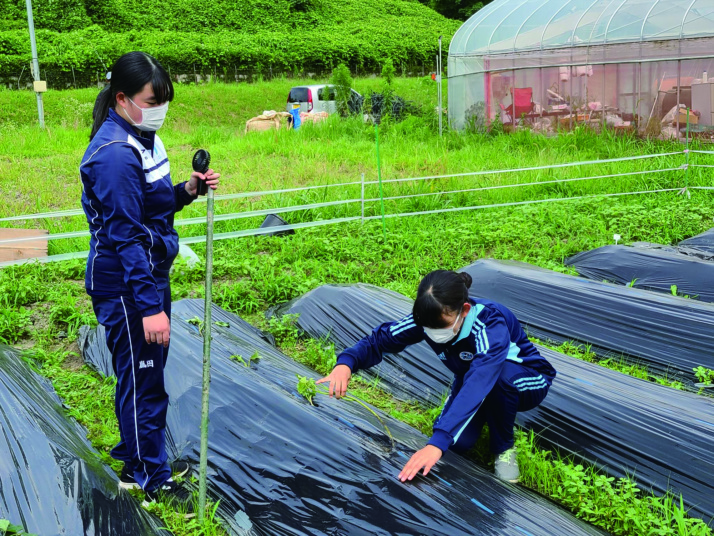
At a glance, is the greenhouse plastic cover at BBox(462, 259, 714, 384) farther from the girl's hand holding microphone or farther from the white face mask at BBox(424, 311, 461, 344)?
the girl's hand holding microphone

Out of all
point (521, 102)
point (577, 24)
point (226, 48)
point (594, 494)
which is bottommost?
point (594, 494)

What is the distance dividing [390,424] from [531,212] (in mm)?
4178

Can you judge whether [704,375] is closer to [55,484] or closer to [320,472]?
[320,472]

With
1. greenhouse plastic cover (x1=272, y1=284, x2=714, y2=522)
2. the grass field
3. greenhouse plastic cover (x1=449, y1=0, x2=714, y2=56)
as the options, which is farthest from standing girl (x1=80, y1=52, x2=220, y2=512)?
greenhouse plastic cover (x1=449, y1=0, x2=714, y2=56)

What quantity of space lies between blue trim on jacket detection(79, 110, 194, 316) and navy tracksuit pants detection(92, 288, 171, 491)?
0.23 feet

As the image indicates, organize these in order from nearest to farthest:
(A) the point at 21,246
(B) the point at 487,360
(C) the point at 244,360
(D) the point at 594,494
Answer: (B) the point at 487,360
(D) the point at 594,494
(C) the point at 244,360
(A) the point at 21,246

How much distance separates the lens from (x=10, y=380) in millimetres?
2795

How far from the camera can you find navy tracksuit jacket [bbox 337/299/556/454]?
7.51 ft

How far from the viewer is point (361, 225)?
19.6 ft

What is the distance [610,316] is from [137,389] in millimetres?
2656

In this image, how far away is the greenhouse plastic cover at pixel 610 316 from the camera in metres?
3.42

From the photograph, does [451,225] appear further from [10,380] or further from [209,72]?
[209,72]

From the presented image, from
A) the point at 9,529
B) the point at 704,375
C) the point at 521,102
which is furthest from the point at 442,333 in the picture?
the point at 521,102

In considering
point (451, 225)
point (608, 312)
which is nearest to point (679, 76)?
point (451, 225)
